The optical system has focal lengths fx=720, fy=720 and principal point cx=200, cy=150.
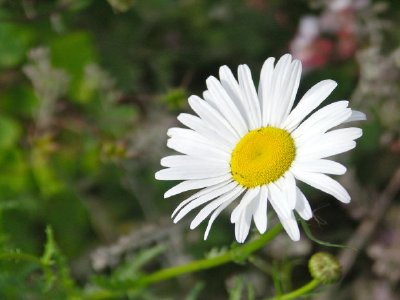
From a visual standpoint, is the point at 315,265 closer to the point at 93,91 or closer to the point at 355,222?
the point at 355,222

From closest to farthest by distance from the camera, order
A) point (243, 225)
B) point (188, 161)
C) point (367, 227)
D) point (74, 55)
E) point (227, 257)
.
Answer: point (243, 225) → point (188, 161) → point (227, 257) → point (367, 227) → point (74, 55)

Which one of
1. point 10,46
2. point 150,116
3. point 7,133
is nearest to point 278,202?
point 150,116

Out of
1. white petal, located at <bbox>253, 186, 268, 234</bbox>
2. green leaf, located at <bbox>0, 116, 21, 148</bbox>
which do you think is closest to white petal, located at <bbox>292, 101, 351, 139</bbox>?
white petal, located at <bbox>253, 186, 268, 234</bbox>

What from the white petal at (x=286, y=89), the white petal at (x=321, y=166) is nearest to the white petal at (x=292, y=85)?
the white petal at (x=286, y=89)

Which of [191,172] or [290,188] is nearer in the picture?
[290,188]

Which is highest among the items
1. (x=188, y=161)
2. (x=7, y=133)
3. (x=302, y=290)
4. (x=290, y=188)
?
(x=7, y=133)

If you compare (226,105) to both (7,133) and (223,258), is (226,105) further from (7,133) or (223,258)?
(7,133)

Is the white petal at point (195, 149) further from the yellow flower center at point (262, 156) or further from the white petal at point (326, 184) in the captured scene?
the white petal at point (326, 184)
